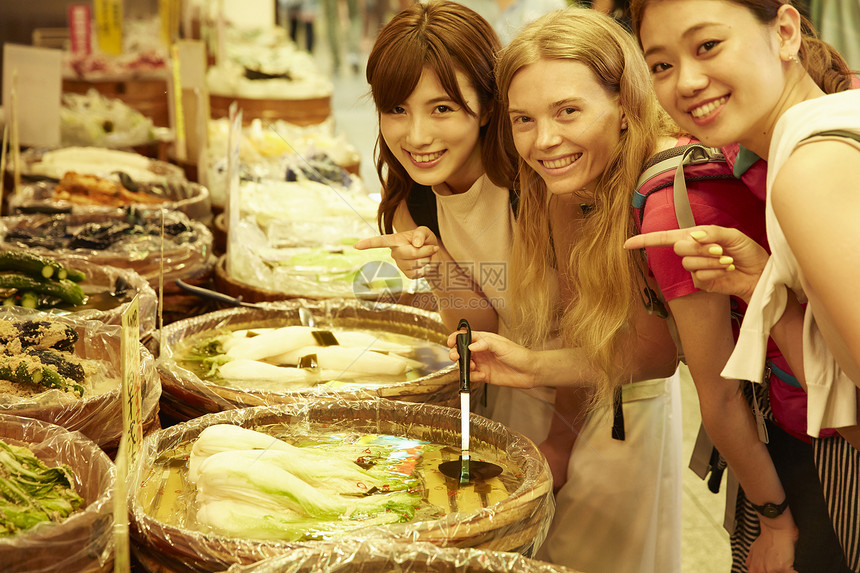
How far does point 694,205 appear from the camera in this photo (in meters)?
1.46

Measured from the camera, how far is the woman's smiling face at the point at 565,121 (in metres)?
1.61

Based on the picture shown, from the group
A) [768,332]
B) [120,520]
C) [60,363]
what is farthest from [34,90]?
[768,332]

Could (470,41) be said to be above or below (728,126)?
above

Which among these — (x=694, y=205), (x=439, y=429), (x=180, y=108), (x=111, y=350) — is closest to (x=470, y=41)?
(x=694, y=205)

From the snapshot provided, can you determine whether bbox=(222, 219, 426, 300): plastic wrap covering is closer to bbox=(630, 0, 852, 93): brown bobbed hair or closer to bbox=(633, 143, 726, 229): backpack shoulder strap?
bbox=(633, 143, 726, 229): backpack shoulder strap

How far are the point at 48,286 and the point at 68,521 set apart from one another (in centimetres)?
121

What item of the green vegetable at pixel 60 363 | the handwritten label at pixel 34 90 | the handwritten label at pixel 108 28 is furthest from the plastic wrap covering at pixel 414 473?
the handwritten label at pixel 108 28

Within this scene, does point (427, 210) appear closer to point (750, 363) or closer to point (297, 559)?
point (750, 363)

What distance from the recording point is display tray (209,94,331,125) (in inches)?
199

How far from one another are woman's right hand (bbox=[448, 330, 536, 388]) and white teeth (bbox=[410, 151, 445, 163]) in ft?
1.48

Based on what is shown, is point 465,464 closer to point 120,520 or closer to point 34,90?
point 120,520

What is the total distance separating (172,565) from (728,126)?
1083mm

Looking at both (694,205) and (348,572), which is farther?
(694,205)

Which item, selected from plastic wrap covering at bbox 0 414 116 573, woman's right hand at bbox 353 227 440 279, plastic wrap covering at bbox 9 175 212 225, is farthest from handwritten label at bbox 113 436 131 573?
plastic wrap covering at bbox 9 175 212 225
